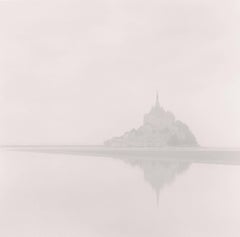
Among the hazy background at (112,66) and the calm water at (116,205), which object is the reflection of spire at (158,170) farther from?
the hazy background at (112,66)

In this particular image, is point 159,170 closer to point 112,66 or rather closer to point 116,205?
point 116,205

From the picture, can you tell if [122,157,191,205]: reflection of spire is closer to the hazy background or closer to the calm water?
the calm water

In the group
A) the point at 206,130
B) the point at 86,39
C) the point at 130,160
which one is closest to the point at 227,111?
the point at 206,130

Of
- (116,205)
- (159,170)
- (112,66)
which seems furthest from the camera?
(159,170)

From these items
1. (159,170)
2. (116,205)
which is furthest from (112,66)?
(159,170)

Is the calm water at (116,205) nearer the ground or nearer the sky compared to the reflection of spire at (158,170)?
nearer the ground

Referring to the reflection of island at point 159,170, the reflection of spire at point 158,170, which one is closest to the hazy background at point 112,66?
the reflection of spire at point 158,170
